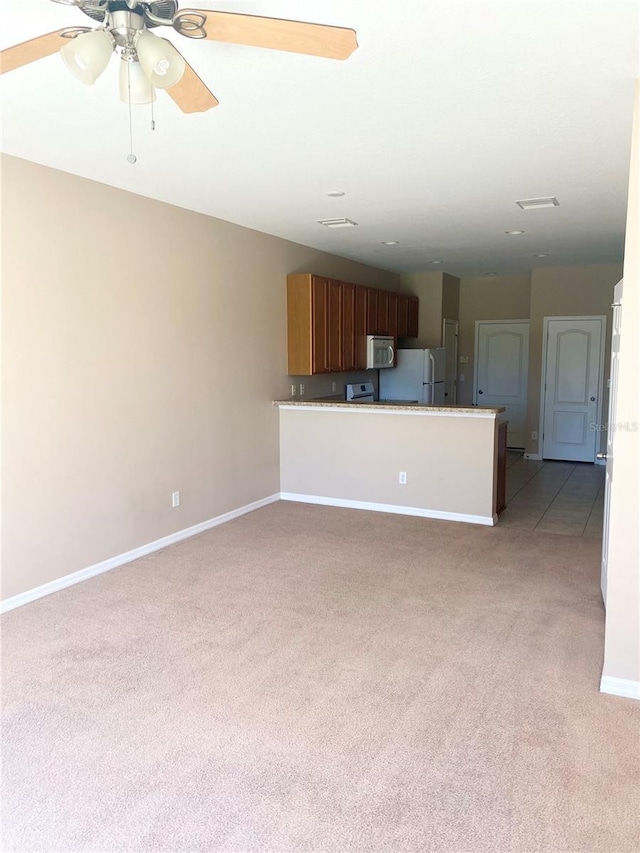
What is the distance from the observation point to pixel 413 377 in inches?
308

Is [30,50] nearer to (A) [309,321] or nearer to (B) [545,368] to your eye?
(A) [309,321]

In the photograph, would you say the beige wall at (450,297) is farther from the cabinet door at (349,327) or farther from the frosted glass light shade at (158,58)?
the frosted glass light shade at (158,58)

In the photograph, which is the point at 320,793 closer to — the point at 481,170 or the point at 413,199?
the point at 481,170

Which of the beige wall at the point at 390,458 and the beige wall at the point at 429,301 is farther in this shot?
the beige wall at the point at 429,301

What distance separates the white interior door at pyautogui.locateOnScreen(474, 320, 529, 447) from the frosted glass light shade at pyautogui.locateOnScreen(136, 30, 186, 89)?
7576 millimetres

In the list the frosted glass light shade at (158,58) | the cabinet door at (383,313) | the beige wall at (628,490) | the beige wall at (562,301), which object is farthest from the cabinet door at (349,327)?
the frosted glass light shade at (158,58)

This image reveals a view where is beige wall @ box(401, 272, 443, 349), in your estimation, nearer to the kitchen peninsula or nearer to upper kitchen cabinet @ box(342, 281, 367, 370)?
upper kitchen cabinet @ box(342, 281, 367, 370)

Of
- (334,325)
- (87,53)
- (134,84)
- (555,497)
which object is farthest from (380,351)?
(87,53)

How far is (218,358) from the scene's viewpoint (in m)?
5.08

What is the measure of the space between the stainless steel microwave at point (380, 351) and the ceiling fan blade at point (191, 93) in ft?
15.9

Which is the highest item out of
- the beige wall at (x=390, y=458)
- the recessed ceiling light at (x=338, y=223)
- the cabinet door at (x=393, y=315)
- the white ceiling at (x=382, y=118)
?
the recessed ceiling light at (x=338, y=223)

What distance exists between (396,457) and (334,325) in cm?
163

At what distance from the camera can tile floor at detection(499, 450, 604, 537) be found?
5.19 meters

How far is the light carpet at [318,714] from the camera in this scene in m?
1.90
